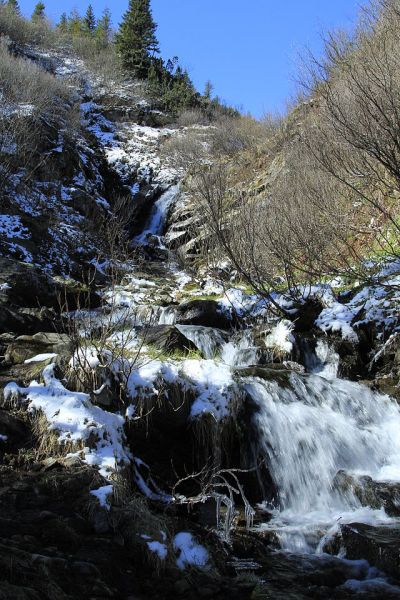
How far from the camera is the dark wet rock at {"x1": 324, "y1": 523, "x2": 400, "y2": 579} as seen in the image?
426 centimetres

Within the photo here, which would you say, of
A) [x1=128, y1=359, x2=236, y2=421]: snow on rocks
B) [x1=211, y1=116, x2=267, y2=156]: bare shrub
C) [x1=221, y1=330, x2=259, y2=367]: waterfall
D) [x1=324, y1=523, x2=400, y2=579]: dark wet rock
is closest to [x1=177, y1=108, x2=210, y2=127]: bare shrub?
[x1=211, y1=116, x2=267, y2=156]: bare shrub

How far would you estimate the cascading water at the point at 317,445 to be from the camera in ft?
17.7

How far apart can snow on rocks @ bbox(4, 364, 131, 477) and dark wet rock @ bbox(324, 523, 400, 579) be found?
85.4 inches

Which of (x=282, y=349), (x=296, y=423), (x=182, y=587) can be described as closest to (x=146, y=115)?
(x=282, y=349)

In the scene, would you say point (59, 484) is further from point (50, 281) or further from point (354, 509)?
point (50, 281)

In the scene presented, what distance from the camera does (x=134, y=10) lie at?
3797 centimetres

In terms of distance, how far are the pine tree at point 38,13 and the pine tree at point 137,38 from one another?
40.0 feet

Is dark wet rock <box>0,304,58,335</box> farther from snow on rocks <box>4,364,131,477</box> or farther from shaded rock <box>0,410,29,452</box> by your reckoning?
shaded rock <box>0,410,29,452</box>

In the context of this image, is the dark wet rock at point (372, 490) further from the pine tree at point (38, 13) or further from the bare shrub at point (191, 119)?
the pine tree at point (38, 13)

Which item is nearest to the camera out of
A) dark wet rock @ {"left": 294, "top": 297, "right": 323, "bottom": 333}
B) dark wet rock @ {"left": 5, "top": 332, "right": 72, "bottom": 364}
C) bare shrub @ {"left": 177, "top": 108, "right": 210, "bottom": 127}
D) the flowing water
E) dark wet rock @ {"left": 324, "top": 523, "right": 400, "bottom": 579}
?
dark wet rock @ {"left": 324, "top": 523, "right": 400, "bottom": 579}

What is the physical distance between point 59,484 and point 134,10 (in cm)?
4144

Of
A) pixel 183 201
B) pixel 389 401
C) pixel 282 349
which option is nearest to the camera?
pixel 389 401

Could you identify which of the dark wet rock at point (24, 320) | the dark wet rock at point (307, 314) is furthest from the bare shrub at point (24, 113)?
the dark wet rock at point (307, 314)

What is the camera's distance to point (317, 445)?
6289mm
